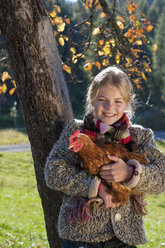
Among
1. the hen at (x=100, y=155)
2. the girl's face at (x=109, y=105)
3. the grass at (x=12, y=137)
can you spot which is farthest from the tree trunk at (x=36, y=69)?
the grass at (x=12, y=137)

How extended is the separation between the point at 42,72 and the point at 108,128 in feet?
2.91

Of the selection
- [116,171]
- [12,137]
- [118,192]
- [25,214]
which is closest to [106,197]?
[118,192]

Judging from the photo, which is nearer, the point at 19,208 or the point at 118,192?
the point at 118,192

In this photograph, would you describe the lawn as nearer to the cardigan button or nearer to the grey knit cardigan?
the grey knit cardigan

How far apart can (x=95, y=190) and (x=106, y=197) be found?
9cm

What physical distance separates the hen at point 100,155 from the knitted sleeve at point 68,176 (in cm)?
8

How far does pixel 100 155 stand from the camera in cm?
213

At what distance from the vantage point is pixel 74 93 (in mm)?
35625

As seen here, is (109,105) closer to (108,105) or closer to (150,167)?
(108,105)

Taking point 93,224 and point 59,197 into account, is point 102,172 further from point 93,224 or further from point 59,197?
point 59,197

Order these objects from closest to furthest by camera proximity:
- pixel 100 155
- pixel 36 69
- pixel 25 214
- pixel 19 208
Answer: pixel 100 155
pixel 36 69
pixel 25 214
pixel 19 208

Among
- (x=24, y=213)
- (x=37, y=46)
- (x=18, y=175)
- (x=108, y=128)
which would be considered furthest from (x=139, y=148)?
(x=18, y=175)

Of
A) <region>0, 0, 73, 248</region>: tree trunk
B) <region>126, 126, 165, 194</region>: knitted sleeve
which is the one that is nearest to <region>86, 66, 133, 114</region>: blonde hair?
<region>126, 126, 165, 194</region>: knitted sleeve

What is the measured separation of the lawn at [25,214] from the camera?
5312 mm
